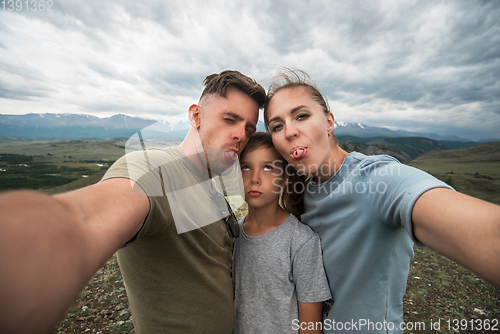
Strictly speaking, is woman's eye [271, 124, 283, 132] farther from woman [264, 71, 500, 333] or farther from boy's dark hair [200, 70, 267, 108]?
boy's dark hair [200, 70, 267, 108]

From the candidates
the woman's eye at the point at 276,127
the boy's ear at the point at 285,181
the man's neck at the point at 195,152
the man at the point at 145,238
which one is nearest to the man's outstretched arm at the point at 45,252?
the man at the point at 145,238

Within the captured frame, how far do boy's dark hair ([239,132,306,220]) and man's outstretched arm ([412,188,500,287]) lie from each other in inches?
60.5

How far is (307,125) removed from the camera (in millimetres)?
2264

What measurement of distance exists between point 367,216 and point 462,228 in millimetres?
815

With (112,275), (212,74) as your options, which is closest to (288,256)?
(212,74)

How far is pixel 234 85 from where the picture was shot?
2623 mm

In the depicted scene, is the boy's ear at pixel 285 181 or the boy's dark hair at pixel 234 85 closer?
the boy's dark hair at pixel 234 85

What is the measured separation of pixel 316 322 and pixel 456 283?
646cm

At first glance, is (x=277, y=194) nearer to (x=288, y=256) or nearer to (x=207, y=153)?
(x=288, y=256)

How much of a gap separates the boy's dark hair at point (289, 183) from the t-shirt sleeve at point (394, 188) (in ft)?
3.23

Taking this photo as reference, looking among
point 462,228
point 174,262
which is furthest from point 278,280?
point 462,228

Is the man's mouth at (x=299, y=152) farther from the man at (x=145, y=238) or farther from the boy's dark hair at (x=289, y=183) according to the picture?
the man at (x=145, y=238)

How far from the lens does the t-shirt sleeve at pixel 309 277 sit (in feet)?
6.54

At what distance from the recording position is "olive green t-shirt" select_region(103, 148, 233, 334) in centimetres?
149
